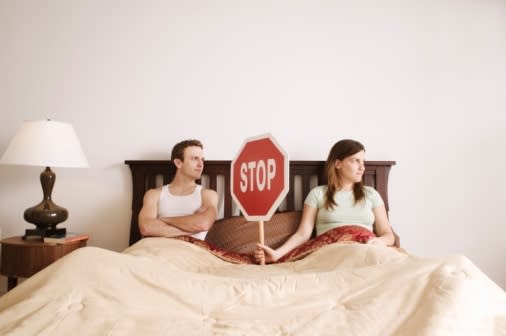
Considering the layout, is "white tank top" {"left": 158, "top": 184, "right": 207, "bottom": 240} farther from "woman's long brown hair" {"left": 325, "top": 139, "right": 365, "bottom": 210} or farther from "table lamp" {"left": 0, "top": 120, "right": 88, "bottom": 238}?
"woman's long brown hair" {"left": 325, "top": 139, "right": 365, "bottom": 210}

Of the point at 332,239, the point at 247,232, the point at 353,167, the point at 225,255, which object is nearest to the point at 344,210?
the point at 353,167

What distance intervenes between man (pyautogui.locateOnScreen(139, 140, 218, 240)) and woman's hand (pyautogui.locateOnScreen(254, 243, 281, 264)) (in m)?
0.37

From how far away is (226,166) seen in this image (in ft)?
6.89

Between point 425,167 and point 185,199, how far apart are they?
1.52 metres

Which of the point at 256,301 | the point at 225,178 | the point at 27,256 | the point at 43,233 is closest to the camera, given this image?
the point at 256,301

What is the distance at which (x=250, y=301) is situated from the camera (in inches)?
35.4

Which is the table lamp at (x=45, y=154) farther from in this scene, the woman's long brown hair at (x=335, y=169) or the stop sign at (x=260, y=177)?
the woman's long brown hair at (x=335, y=169)

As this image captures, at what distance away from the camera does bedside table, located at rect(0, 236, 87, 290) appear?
1.77 m

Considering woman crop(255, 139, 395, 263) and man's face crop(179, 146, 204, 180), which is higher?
man's face crop(179, 146, 204, 180)

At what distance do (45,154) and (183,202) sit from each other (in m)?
0.75

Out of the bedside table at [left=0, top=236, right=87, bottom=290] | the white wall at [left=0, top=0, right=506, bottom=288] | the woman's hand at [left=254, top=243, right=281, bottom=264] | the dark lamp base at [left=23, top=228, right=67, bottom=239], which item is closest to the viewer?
the woman's hand at [left=254, top=243, right=281, bottom=264]

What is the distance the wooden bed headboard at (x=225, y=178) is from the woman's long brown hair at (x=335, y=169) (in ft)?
0.42

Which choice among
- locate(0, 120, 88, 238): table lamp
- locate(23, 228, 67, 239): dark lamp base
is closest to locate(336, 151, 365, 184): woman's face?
locate(0, 120, 88, 238): table lamp

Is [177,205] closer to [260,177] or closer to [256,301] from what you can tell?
[260,177]
